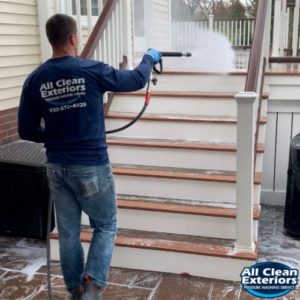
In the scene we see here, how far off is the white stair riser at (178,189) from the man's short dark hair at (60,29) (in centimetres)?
160

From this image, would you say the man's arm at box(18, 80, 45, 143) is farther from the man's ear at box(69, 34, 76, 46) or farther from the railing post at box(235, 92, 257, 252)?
the railing post at box(235, 92, 257, 252)

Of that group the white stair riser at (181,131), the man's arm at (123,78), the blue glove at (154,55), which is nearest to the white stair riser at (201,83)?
the white stair riser at (181,131)

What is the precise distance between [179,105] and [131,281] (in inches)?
67.0

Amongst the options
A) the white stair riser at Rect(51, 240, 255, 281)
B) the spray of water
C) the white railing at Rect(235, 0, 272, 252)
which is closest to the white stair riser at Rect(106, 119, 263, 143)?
the white railing at Rect(235, 0, 272, 252)

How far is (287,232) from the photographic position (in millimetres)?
3859

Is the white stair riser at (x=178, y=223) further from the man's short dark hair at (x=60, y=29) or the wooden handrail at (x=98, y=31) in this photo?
the man's short dark hair at (x=60, y=29)

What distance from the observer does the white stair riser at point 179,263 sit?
303 centimetres

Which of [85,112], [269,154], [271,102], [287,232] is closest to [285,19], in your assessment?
[271,102]

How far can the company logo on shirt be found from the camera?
85.5 inches

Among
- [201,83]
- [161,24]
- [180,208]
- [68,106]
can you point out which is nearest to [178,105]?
[201,83]

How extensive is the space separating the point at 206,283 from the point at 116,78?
5.07ft

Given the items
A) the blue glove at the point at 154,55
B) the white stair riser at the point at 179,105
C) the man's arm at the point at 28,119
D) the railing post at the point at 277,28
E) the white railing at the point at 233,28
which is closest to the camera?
the man's arm at the point at 28,119

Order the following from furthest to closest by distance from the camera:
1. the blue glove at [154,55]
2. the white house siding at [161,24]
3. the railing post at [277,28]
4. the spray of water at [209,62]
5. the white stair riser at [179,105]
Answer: the white house siding at [161,24]
the spray of water at [209,62]
the railing post at [277,28]
the white stair riser at [179,105]
the blue glove at [154,55]

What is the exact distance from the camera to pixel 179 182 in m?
3.50
